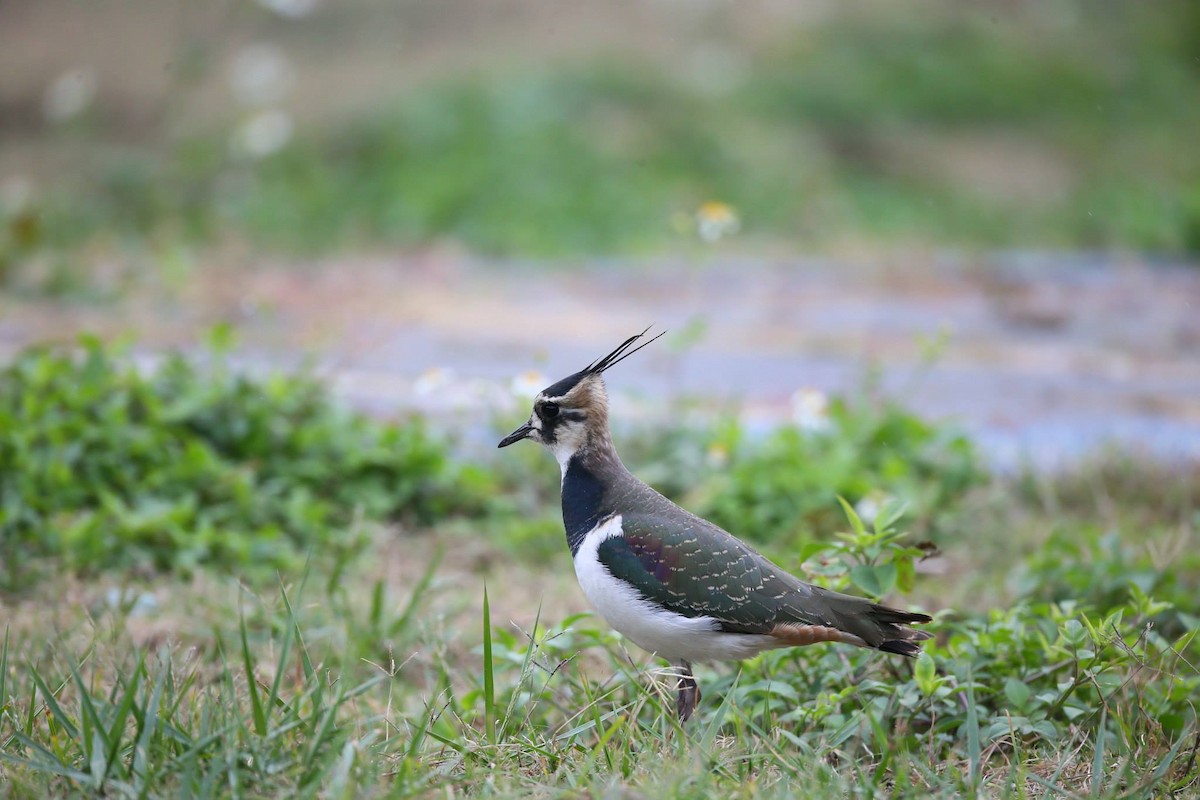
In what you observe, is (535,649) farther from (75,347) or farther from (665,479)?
(75,347)

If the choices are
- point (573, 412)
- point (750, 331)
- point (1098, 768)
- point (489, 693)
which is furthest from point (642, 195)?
point (1098, 768)

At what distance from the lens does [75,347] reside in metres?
7.16

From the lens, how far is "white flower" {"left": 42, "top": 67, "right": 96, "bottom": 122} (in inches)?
425

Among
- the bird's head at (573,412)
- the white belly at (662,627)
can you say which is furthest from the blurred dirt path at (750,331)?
the white belly at (662,627)

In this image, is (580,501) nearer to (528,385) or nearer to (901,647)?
(901,647)

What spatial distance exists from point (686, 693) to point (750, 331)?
5768mm

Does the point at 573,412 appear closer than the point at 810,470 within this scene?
Yes

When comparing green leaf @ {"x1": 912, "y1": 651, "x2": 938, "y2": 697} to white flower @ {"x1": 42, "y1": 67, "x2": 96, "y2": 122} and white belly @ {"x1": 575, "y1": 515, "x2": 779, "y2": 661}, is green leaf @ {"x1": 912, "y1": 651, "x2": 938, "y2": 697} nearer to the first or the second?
white belly @ {"x1": 575, "y1": 515, "x2": 779, "y2": 661}

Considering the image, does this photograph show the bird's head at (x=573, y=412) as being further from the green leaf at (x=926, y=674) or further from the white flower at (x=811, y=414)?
the white flower at (x=811, y=414)

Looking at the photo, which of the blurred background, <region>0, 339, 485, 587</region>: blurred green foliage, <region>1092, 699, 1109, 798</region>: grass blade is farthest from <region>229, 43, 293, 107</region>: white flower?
<region>1092, 699, 1109, 798</region>: grass blade

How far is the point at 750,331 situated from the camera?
9234 mm

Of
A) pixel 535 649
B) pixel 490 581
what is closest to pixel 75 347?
pixel 490 581

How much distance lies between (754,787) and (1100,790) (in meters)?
0.88

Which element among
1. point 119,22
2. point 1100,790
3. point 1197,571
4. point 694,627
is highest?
point 119,22
